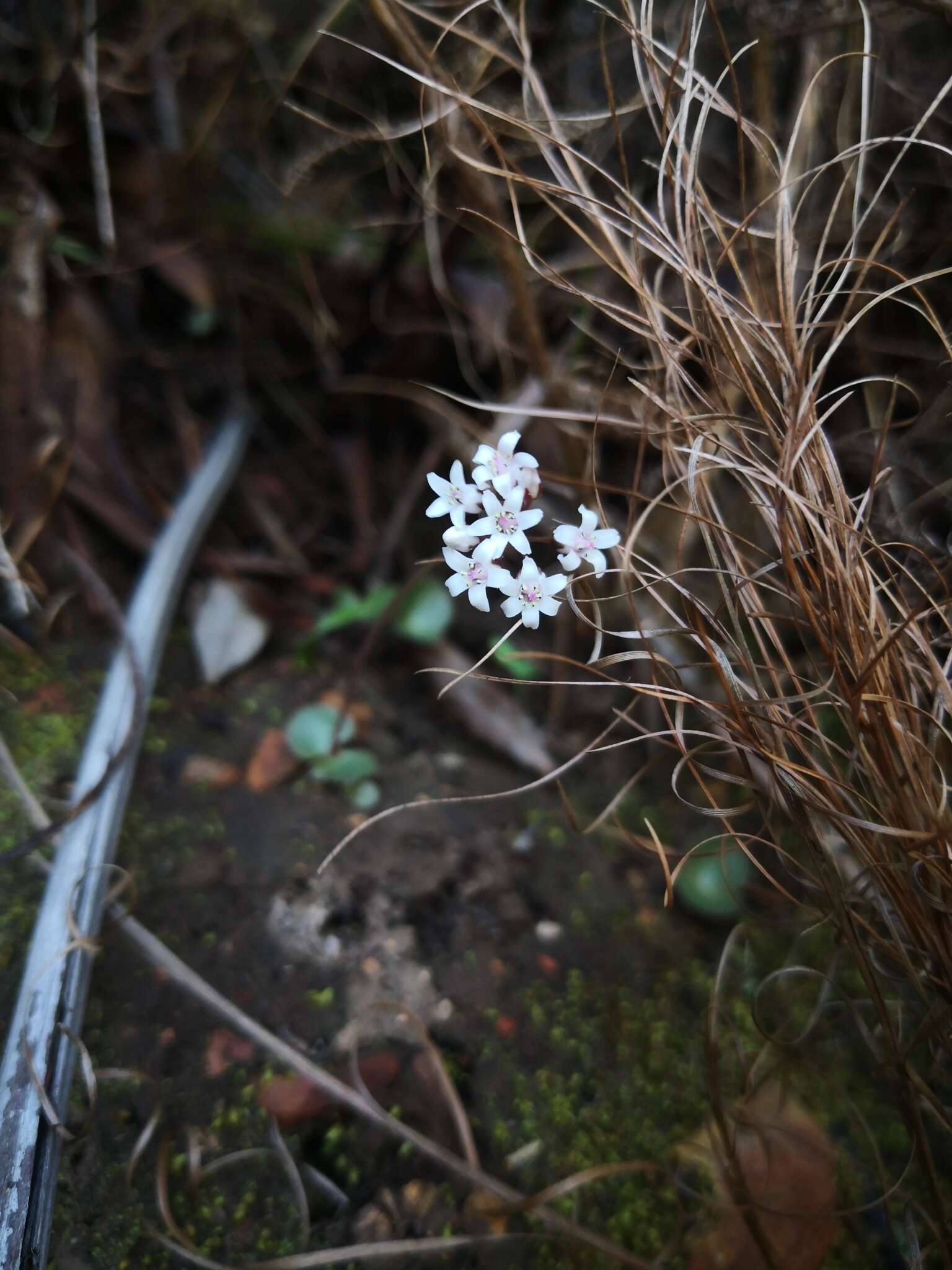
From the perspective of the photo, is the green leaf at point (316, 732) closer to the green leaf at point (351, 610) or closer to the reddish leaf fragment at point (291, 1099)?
the green leaf at point (351, 610)

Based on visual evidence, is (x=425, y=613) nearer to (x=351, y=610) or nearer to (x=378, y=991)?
(x=351, y=610)

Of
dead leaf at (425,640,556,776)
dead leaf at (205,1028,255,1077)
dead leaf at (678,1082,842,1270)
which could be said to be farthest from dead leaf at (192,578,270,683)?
dead leaf at (678,1082,842,1270)

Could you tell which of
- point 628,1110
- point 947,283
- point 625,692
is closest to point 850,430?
point 947,283

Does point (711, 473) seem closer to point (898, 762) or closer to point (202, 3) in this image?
point (898, 762)

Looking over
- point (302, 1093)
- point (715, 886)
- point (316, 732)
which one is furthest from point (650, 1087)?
point (316, 732)

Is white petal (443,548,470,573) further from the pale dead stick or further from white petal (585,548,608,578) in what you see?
the pale dead stick
